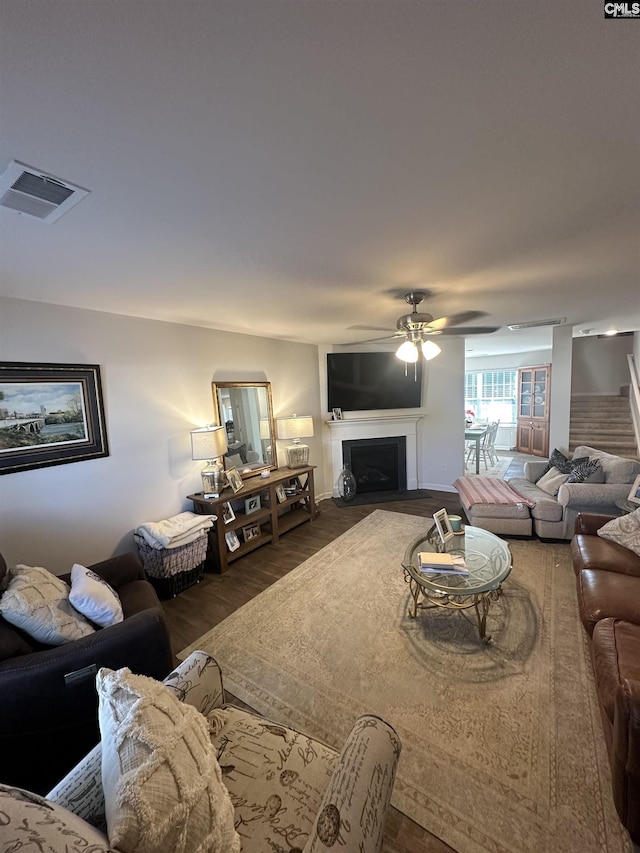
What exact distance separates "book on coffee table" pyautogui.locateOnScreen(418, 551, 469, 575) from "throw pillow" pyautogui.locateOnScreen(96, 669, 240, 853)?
5.60ft

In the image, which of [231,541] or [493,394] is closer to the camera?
[231,541]

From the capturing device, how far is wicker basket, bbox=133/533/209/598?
272cm

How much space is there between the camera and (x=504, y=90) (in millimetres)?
801

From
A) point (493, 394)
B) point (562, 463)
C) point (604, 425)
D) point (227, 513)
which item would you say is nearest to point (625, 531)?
point (562, 463)

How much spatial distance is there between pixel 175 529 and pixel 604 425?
731 centimetres

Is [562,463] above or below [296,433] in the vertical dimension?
below

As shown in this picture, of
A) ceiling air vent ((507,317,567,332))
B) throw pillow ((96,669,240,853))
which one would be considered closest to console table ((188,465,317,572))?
throw pillow ((96,669,240,853))

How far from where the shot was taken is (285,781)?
41.2 inches

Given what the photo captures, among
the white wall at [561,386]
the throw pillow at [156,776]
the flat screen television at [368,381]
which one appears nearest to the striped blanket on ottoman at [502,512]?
the white wall at [561,386]

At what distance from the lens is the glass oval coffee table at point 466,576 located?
208 centimetres

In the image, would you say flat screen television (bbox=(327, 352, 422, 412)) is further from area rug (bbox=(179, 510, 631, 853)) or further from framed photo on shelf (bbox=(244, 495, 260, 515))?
area rug (bbox=(179, 510, 631, 853))

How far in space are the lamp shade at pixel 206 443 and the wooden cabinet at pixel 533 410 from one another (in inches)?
261

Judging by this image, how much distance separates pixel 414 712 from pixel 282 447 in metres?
3.16

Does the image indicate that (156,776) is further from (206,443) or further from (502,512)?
(502,512)
